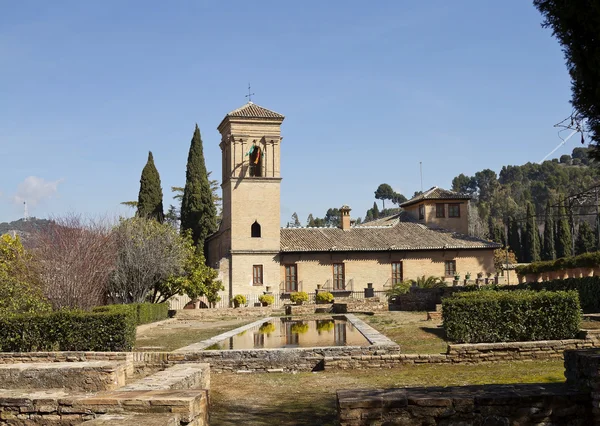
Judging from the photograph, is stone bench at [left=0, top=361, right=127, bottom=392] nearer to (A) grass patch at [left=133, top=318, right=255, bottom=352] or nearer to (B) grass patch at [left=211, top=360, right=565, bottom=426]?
(B) grass patch at [left=211, top=360, right=565, bottom=426]

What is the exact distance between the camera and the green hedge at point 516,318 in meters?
14.4

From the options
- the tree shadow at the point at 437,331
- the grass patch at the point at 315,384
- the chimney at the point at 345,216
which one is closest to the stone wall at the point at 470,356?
the grass patch at the point at 315,384

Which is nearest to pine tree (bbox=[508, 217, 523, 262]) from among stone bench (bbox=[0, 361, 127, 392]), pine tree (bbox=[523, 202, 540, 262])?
pine tree (bbox=[523, 202, 540, 262])

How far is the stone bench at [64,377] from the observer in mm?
10117

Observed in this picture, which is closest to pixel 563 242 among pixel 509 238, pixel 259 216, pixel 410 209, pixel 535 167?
pixel 509 238

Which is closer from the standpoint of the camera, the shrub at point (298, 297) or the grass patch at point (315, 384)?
the grass patch at point (315, 384)

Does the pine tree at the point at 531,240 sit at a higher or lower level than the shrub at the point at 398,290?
higher

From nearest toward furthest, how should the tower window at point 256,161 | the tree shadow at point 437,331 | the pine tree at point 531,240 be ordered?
1. the tree shadow at point 437,331
2. the tower window at point 256,161
3. the pine tree at point 531,240

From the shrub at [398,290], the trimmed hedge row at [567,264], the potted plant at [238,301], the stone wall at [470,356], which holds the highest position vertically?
the trimmed hedge row at [567,264]

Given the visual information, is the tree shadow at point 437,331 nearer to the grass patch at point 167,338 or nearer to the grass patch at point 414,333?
the grass patch at point 414,333

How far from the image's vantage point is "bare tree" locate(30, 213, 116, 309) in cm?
2518

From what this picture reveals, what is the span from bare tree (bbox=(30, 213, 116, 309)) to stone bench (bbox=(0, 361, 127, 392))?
14709 mm

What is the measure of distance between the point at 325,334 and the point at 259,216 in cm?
2263

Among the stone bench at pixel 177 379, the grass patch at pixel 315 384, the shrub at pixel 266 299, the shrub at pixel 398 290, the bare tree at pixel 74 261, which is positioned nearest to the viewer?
the stone bench at pixel 177 379
